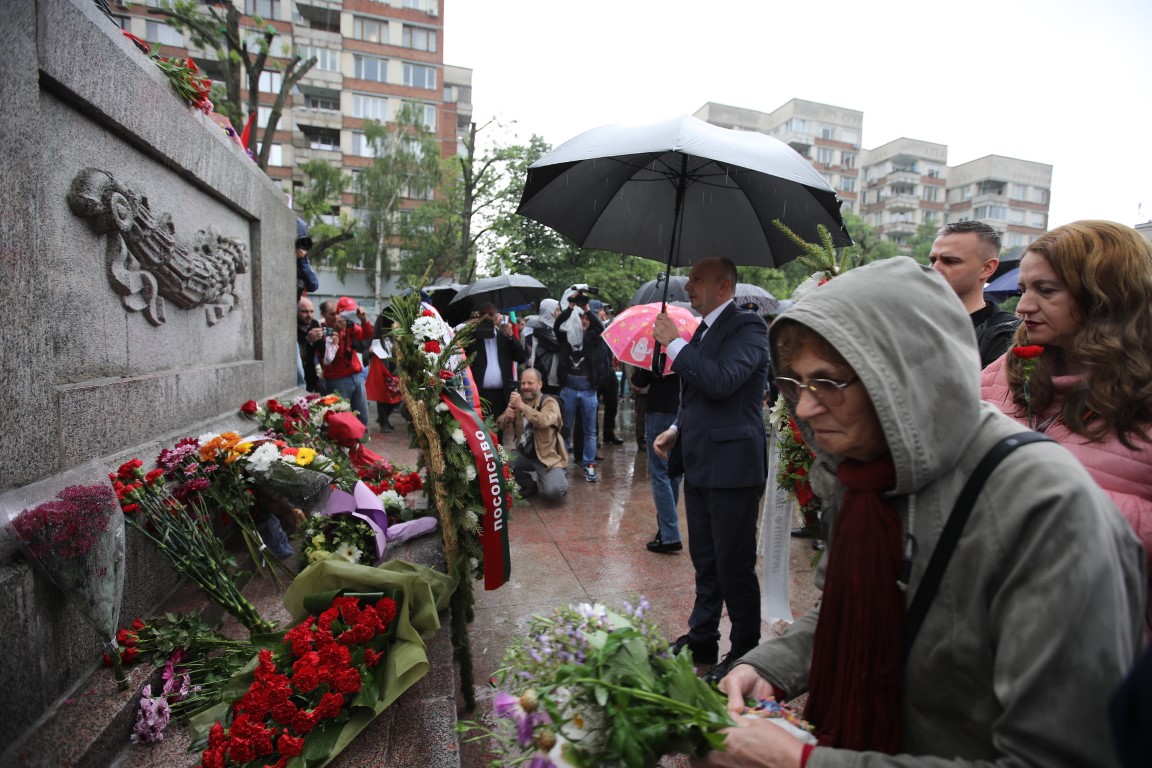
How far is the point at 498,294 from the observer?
963 centimetres

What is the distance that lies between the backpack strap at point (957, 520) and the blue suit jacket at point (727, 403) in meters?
2.06

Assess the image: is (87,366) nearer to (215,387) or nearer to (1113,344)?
(215,387)

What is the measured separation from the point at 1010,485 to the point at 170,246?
14.6 feet

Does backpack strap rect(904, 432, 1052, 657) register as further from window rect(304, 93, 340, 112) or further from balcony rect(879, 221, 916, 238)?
balcony rect(879, 221, 916, 238)

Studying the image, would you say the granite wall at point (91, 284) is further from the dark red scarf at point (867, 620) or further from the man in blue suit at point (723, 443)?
the man in blue suit at point (723, 443)

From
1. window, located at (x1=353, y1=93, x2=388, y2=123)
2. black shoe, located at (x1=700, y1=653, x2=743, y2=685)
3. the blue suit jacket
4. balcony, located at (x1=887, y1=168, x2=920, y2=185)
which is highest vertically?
balcony, located at (x1=887, y1=168, x2=920, y2=185)

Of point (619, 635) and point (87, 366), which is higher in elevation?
point (87, 366)

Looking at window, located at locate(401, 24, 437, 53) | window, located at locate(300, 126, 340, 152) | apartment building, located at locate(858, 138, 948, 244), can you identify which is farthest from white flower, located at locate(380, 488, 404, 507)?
apartment building, located at locate(858, 138, 948, 244)

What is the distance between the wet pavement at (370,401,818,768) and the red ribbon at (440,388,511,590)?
0.45 meters

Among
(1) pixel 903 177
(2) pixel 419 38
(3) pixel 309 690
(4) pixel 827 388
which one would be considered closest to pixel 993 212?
(1) pixel 903 177

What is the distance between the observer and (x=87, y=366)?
3.10m

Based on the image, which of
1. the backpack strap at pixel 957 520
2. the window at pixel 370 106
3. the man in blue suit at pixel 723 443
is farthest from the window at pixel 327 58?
the backpack strap at pixel 957 520

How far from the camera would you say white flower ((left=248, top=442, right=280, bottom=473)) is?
3646 mm

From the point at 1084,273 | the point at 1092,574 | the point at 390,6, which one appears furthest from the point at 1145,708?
the point at 390,6
